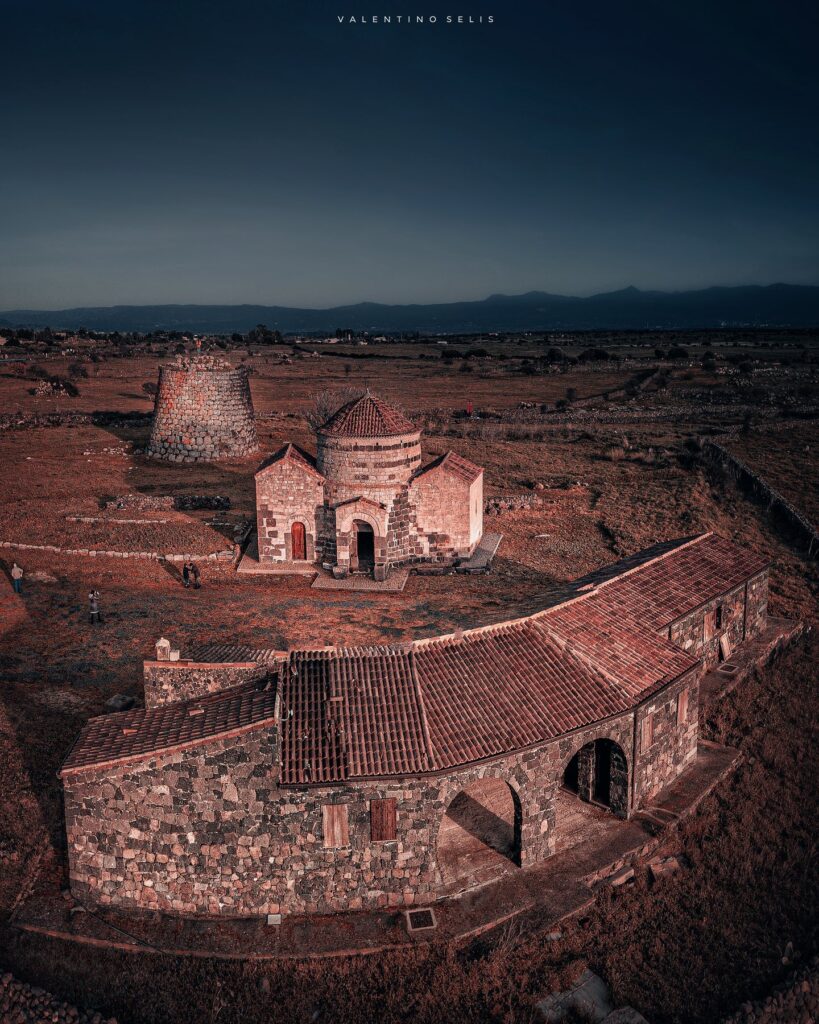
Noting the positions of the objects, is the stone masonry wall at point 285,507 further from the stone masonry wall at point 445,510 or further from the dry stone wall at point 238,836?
the dry stone wall at point 238,836

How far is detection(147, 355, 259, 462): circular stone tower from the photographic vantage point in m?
50.6

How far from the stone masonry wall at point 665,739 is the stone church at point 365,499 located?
45.3 feet

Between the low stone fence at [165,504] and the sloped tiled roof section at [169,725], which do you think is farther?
the low stone fence at [165,504]

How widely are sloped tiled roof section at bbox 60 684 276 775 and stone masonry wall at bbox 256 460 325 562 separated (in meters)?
14.9

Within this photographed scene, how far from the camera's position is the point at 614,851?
14664mm

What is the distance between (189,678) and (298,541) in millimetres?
15146

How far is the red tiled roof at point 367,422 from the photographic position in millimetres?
29070

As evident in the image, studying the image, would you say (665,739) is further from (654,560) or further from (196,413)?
(196,413)

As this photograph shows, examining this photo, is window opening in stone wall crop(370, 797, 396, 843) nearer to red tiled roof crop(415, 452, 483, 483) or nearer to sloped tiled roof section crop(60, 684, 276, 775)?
sloped tiled roof section crop(60, 684, 276, 775)

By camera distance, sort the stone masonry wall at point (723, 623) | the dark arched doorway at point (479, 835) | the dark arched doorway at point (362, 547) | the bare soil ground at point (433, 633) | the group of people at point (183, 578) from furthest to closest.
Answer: the dark arched doorway at point (362, 547)
the group of people at point (183, 578)
the stone masonry wall at point (723, 623)
the dark arched doorway at point (479, 835)
the bare soil ground at point (433, 633)

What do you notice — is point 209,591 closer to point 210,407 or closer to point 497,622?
point 497,622

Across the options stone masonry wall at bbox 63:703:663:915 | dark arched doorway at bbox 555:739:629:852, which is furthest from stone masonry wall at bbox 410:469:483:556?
stone masonry wall at bbox 63:703:663:915

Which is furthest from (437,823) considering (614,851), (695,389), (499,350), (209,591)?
(499,350)

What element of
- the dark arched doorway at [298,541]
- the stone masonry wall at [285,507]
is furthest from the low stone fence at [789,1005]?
the dark arched doorway at [298,541]
